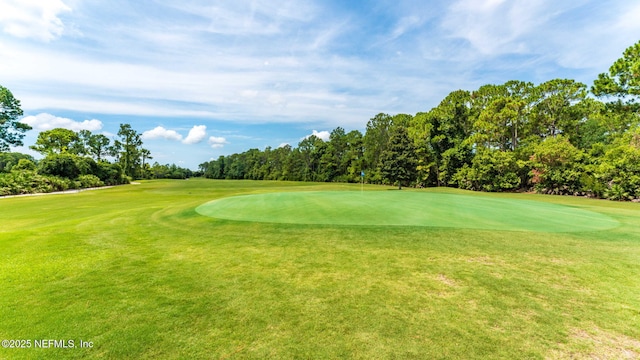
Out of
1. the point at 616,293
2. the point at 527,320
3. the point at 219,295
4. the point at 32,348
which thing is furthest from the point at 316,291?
the point at 616,293

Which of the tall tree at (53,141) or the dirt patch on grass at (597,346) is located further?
the tall tree at (53,141)

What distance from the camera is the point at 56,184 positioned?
35.3 m

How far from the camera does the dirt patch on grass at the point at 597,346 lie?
297 cm

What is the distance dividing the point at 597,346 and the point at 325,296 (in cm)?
336

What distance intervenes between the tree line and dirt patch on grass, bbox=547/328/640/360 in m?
18.6

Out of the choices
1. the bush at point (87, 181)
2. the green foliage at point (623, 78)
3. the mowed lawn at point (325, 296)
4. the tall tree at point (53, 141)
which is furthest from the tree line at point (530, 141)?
the tall tree at point (53, 141)

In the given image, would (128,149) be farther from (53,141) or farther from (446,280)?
(446,280)

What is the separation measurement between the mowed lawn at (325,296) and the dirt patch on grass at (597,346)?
0.02 meters

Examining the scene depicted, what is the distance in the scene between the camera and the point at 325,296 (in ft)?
14.5

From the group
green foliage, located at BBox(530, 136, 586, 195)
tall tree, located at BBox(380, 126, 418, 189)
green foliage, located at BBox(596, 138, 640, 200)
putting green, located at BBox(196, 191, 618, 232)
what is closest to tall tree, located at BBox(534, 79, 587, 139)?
green foliage, located at BBox(530, 136, 586, 195)

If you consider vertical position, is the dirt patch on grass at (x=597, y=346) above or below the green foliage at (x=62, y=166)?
below

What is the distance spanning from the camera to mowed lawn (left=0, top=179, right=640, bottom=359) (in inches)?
125

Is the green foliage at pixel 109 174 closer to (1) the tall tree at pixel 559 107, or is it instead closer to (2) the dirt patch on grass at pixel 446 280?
(2) the dirt patch on grass at pixel 446 280

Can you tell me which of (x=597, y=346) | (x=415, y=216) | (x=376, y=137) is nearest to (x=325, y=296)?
(x=597, y=346)
